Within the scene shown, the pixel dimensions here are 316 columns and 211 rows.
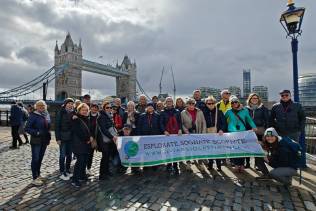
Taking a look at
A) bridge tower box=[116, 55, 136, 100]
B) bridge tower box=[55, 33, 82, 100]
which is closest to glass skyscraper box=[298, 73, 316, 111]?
bridge tower box=[116, 55, 136, 100]

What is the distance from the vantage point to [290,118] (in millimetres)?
5473

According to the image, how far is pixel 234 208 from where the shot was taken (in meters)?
3.96

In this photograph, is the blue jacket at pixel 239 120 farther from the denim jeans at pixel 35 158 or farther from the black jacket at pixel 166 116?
the denim jeans at pixel 35 158

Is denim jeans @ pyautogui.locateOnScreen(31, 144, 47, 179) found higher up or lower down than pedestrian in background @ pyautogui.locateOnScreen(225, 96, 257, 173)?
lower down

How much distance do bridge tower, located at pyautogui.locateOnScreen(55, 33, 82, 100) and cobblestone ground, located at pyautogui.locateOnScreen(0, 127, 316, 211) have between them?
90.6m

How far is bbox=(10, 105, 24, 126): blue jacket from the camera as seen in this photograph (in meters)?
9.71

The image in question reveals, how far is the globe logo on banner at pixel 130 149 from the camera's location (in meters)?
5.58

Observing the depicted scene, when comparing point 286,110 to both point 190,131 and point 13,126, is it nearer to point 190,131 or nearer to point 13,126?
point 190,131

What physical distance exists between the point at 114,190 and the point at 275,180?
342 cm

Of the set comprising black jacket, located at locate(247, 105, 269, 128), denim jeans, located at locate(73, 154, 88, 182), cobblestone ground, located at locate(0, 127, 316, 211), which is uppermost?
black jacket, located at locate(247, 105, 269, 128)

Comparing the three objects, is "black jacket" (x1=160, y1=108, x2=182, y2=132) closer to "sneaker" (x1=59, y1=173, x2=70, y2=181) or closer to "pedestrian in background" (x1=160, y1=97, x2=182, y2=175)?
"pedestrian in background" (x1=160, y1=97, x2=182, y2=175)

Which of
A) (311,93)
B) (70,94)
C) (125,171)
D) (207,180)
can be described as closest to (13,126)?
(125,171)

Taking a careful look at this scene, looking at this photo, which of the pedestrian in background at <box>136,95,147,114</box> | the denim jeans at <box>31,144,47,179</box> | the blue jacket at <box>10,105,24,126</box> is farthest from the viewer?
the blue jacket at <box>10,105,24,126</box>

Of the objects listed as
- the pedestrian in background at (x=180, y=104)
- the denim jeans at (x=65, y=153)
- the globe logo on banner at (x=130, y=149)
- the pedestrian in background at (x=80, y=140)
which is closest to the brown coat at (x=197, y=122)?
the pedestrian in background at (x=180, y=104)
